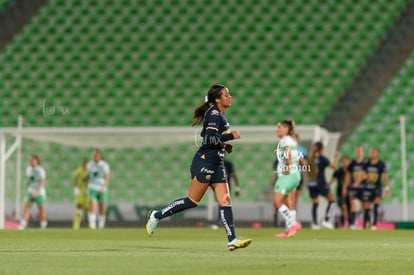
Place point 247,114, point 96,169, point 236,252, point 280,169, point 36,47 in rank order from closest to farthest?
point 236,252 → point 280,169 → point 96,169 → point 247,114 → point 36,47

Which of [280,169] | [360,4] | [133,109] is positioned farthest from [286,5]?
[280,169]

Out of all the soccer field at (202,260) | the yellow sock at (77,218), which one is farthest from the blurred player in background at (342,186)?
the soccer field at (202,260)

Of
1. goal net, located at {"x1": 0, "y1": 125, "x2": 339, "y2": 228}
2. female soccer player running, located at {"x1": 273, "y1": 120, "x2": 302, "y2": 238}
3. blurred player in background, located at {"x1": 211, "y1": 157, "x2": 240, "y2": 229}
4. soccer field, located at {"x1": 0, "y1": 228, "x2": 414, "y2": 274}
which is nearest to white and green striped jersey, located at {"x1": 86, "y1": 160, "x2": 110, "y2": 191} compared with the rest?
goal net, located at {"x1": 0, "y1": 125, "x2": 339, "y2": 228}

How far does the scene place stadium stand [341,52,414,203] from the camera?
2372cm

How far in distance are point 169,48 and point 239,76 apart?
2273mm

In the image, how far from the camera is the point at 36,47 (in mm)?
27016

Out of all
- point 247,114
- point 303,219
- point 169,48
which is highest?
point 169,48

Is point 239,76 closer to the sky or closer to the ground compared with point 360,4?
closer to the ground

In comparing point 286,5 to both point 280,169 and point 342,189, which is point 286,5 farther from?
point 280,169

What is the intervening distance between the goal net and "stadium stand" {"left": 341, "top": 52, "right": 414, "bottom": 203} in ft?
5.72

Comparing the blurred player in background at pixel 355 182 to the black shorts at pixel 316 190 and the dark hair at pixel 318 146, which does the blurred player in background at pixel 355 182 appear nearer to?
the black shorts at pixel 316 190

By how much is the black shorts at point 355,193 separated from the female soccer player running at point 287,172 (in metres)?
6.52

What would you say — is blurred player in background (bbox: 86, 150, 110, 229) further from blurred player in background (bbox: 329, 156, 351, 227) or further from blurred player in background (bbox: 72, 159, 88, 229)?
blurred player in background (bbox: 329, 156, 351, 227)

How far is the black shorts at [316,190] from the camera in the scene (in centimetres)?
2095
